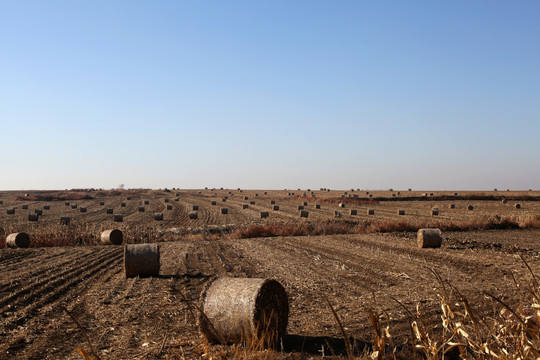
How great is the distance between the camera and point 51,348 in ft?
28.8

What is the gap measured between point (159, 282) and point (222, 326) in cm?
731

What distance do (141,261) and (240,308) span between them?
853cm

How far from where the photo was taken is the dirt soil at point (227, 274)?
875 cm

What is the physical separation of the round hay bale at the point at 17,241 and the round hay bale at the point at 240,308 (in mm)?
18908

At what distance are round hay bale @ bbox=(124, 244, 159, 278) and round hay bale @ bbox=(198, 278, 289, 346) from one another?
300 inches

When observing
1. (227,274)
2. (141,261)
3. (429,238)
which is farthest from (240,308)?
(429,238)

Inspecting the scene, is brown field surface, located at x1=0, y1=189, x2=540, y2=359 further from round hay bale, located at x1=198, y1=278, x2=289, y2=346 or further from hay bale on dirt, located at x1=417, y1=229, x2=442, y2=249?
Answer: hay bale on dirt, located at x1=417, y1=229, x2=442, y2=249

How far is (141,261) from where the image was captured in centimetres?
1577

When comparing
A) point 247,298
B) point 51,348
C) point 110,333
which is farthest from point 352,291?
point 51,348

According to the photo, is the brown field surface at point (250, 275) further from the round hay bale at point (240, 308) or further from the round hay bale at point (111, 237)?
the round hay bale at point (111, 237)

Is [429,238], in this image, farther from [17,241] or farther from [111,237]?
[17,241]

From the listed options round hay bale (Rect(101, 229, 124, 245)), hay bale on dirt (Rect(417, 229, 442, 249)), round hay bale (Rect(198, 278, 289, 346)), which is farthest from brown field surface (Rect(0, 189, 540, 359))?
round hay bale (Rect(101, 229, 124, 245))

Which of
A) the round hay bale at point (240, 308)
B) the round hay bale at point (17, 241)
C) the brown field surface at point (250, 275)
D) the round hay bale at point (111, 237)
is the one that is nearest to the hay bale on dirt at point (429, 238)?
the brown field surface at point (250, 275)

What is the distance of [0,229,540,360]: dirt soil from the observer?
875 cm
